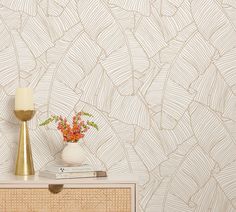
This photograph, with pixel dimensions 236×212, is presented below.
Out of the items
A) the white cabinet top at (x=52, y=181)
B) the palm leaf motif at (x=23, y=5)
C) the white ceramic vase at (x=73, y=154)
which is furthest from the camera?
the palm leaf motif at (x=23, y=5)

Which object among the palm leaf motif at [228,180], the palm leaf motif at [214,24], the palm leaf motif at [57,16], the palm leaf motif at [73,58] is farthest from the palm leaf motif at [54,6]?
the palm leaf motif at [228,180]

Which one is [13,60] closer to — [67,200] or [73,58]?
[73,58]

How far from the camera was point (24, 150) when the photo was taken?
3008mm

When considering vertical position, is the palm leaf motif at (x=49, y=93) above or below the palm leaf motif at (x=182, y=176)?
above

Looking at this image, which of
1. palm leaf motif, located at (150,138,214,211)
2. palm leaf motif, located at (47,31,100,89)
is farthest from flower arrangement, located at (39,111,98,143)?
palm leaf motif, located at (150,138,214,211)

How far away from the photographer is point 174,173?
3.25 meters

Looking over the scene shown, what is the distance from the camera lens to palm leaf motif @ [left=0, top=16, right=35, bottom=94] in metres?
3.18

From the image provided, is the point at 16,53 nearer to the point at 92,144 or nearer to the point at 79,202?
the point at 92,144

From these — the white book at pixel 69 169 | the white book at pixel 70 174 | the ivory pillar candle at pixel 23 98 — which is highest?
the ivory pillar candle at pixel 23 98

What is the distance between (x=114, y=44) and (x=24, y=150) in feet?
2.52

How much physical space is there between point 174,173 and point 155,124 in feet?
0.97

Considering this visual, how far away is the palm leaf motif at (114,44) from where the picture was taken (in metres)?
3.21

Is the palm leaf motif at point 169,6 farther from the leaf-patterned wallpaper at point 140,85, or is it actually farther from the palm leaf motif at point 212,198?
the palm leaf motif at point 212,198

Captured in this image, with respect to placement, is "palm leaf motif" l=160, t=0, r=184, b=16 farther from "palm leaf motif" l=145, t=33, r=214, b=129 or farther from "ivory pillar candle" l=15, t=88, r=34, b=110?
"ivory pillar candle" l=15, t=88, r=34, b=110
